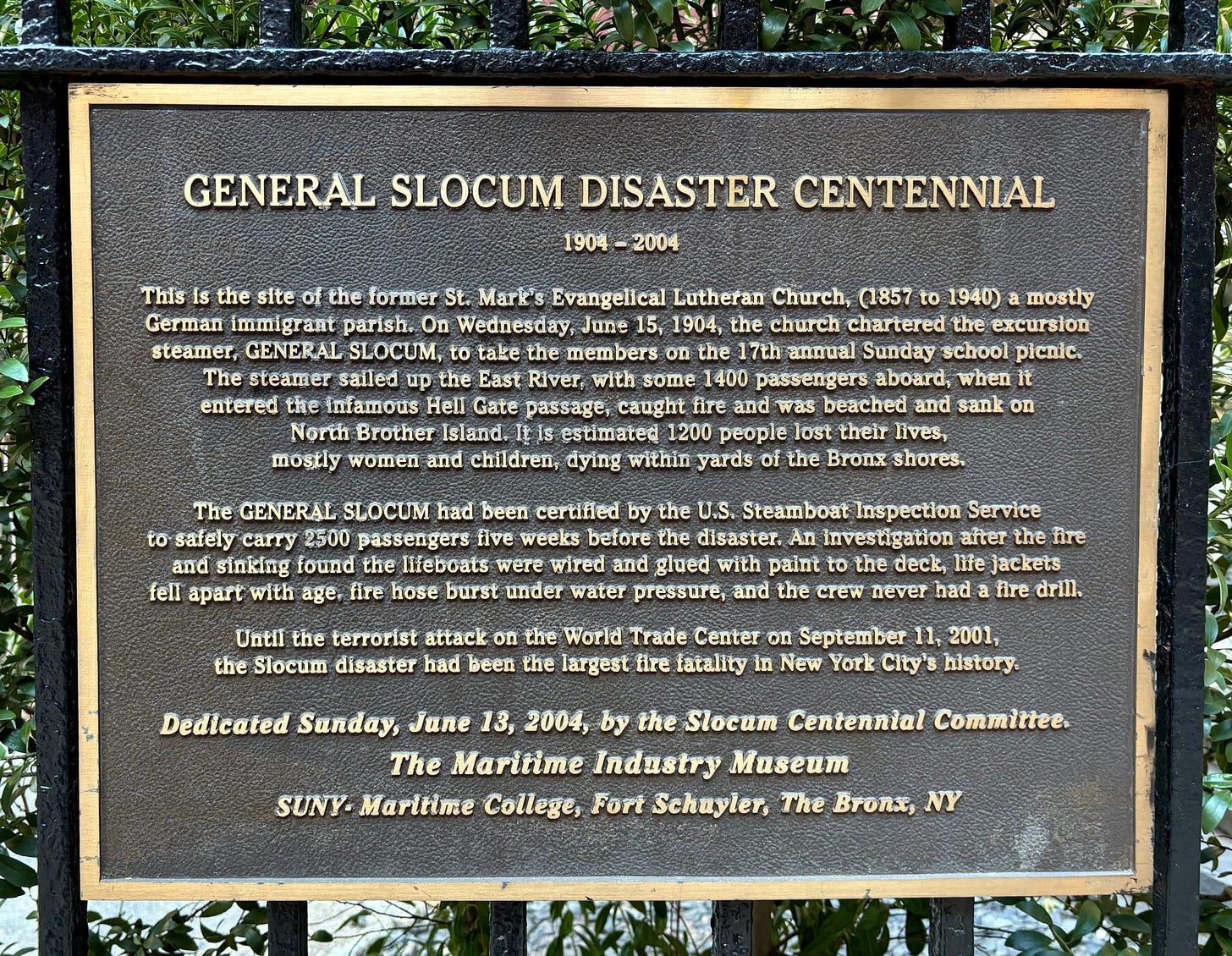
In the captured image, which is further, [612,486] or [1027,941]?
[1027,941]

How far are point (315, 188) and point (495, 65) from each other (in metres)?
0.50

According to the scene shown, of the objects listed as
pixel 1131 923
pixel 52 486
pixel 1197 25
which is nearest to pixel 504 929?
pixel 52 486

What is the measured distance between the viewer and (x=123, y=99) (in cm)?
209

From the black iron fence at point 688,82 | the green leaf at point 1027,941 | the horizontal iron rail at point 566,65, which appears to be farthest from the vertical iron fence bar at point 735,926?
the horizontal iron rail at point 566,65

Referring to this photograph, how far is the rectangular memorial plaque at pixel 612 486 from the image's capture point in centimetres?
212

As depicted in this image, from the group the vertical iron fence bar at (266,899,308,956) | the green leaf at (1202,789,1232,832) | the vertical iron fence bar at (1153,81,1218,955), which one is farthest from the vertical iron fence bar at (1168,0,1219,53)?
the vertical iron fence bar at (266,899,308,956)

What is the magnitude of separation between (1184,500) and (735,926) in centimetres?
152

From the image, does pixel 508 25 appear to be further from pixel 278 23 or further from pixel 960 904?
pixel 960 904

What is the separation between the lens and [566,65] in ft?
6.79

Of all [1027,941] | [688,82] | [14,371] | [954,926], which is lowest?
[1027,941]

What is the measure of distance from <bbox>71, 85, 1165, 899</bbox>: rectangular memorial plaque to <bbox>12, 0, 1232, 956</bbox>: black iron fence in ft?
0.22

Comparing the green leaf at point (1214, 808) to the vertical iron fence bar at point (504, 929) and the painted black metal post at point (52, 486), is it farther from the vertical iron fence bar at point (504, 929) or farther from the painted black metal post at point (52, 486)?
the painted black metal post at point (52, 486)

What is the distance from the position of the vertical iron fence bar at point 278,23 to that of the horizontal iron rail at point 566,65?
65 millimetres

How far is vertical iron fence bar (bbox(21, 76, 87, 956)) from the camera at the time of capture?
2.12 metres
